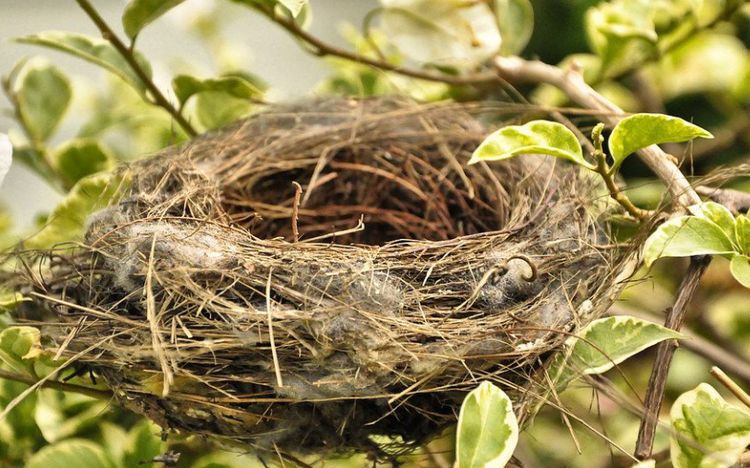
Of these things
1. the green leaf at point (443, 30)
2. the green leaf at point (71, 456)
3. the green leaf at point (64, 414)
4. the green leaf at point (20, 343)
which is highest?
the green leaf at point (443, 30)

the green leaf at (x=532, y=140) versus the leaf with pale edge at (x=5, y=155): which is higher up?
the leaf with pale edge at (x=5, y=155)

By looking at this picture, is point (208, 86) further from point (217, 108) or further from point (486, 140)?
point (486, 140)

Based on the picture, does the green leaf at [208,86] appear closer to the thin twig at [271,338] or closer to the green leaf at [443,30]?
the green leaf at [443,30]

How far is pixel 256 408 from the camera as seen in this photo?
694 millimetres

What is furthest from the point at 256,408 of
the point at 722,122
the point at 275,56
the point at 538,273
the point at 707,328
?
the point at 275,56

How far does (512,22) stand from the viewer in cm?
105

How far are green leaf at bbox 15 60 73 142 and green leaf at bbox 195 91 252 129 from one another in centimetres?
18

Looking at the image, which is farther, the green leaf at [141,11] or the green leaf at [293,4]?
the green leaf at [141,11]

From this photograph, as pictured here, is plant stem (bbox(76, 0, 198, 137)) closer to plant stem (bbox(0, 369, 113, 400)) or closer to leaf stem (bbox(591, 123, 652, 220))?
plant stem (bbox(0, 369, 113, 400))

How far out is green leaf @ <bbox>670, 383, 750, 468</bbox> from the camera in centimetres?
64

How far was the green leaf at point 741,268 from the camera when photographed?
0.66m

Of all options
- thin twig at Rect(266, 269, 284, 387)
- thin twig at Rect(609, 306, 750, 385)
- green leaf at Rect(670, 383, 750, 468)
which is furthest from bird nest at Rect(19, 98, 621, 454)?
thin twig at Rect(609, 306, 750, 385)

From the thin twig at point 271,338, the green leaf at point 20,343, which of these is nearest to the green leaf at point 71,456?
the green leaf at point 20,343

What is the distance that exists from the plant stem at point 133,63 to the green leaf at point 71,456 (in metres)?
0.37
